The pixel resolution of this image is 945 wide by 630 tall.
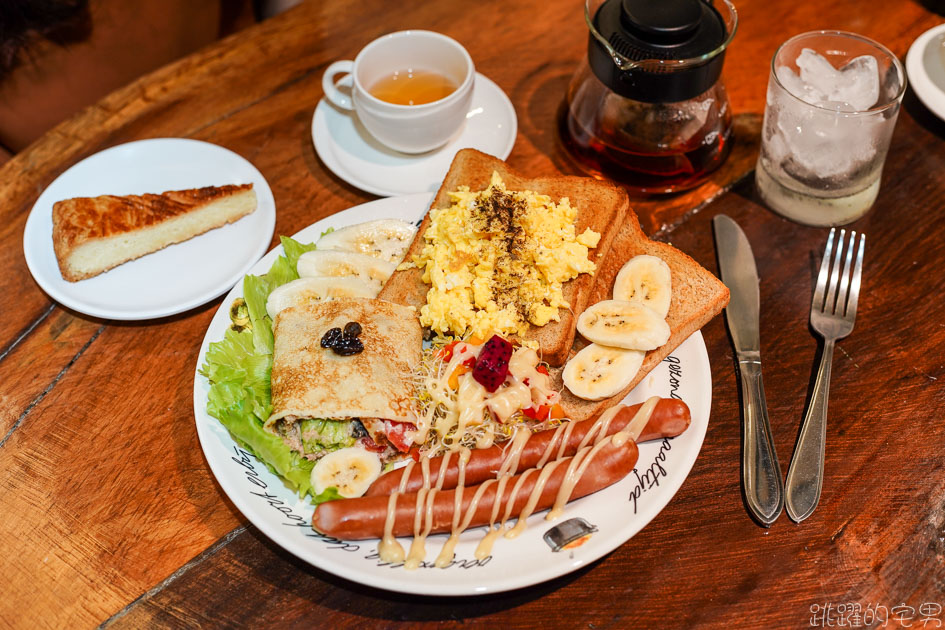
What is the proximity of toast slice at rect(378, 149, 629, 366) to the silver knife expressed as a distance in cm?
46

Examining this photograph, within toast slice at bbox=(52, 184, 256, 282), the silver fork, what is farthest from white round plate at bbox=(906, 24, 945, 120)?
toast slice at bbox=(52, 184, 256, 282)

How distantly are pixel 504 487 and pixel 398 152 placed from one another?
1.64 m

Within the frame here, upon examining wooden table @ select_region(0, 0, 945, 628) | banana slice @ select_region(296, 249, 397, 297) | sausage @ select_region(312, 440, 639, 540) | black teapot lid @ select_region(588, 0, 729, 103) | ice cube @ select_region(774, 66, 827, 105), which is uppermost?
black teapot lid @ select_region(588, 0, 729, 103)

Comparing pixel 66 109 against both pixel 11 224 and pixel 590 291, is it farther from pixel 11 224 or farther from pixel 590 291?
pixel 590 291

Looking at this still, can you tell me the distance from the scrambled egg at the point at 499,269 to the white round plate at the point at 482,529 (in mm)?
426

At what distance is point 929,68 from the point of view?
313 centimetres

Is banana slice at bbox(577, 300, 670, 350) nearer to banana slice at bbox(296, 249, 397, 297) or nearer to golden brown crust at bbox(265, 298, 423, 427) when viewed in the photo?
golden brown crust at bbox(265, 298, 423, 427)

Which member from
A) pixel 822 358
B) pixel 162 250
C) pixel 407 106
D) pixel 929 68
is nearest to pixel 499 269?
pixel 407 106

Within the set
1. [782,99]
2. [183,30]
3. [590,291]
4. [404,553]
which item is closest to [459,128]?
[590,291]

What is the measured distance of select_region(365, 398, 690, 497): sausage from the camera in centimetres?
206

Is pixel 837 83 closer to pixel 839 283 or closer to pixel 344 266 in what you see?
pixel 839 283

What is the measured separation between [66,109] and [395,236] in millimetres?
2568

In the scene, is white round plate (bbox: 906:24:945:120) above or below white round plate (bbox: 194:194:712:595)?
above

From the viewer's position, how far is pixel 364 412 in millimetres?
2127
